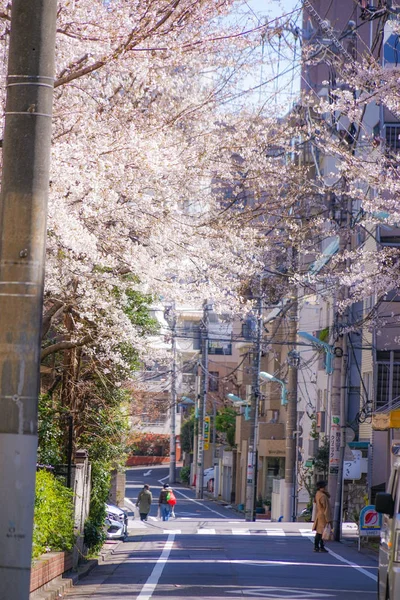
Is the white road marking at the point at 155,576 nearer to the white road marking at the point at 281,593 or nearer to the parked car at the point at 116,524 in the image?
the white road marking at the point at 281,593

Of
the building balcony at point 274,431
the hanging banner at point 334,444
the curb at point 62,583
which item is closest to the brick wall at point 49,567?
the curb at point 62,583

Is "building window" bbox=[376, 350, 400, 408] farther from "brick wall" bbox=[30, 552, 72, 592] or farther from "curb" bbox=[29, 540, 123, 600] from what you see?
"brick wall" bbox=[30, 552, 72, 592]

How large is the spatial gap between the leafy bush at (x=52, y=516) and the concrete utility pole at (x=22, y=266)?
8232mm

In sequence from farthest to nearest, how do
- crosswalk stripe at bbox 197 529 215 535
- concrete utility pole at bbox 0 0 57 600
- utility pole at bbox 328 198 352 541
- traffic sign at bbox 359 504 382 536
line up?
1. utility pole at bbox 328 198 352 541
2. crosswalk stripe at bbox 197 529 215 535
3. traffic sign at bbox 359 504 382 536
4. concrete utility pole at bbox 0 0 57 600

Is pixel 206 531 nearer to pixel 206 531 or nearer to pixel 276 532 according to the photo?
pixel 206 531

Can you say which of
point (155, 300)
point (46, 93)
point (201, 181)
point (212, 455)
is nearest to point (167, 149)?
point (201, 181)

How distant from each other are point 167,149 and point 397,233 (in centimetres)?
2064

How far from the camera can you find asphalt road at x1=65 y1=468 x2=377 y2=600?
1408cm

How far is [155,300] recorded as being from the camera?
71.6ft

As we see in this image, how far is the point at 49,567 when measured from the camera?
1357 cm

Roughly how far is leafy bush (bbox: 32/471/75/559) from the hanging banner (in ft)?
46.6

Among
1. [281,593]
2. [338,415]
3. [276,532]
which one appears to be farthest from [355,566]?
[338,415]

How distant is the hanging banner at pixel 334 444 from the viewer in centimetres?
2995

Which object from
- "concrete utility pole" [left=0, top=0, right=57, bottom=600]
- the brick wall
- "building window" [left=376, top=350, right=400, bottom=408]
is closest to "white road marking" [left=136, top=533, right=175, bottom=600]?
the brick wall
